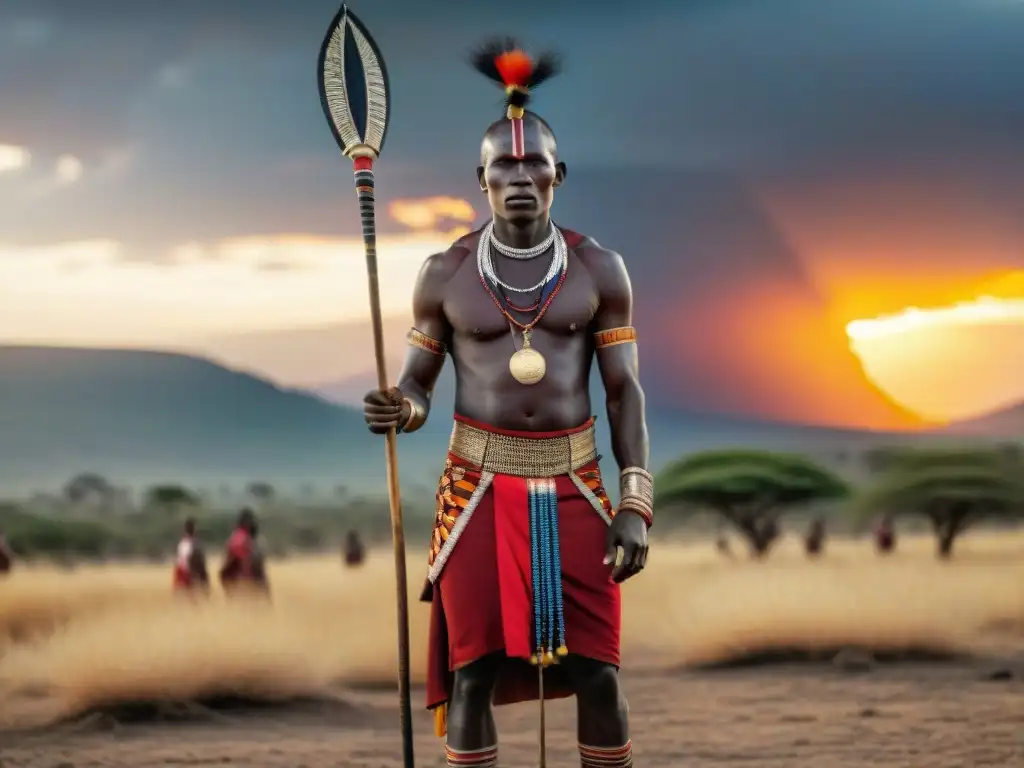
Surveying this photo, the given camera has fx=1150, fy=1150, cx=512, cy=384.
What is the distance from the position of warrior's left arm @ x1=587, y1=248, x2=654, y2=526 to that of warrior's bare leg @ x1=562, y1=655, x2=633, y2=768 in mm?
590

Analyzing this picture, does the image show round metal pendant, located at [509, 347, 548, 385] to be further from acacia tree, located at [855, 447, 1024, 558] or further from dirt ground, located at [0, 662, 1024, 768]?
acacia tree, located at [855, 447, 1024, 558]

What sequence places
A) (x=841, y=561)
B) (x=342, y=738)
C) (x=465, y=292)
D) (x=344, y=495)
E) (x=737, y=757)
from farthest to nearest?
(x=344, y=495)
(x=841, y=561)
(x=342, y=738)
(x=737, y=757)
(x=465, y=292)

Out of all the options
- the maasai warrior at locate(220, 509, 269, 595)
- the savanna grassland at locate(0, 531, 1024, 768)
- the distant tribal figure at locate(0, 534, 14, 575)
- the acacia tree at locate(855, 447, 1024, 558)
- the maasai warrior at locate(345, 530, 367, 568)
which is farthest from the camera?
the acacia tree at locate(855, 447, 1024, 558)

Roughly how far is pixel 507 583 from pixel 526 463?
396mm

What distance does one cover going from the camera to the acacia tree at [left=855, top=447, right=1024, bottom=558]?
60.6 ft

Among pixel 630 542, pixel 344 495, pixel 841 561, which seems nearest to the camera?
pixel 630 542

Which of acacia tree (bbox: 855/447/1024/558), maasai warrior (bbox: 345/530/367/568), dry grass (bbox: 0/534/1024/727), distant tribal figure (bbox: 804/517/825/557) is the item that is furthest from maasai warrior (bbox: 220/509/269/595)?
acacia tree (bbox: 855/447/1024/558)

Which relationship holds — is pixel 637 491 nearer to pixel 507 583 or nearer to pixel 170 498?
pixel 507 583

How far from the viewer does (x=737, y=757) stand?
704 centimetres

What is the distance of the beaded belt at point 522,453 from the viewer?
3799 mm

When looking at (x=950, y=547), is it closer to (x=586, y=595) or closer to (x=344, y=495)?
(x=586, y=595)

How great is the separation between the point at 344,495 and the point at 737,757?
37.6 metres

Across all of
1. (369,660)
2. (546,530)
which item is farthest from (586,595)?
(369,660)

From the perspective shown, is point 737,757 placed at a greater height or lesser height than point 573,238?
lesser
